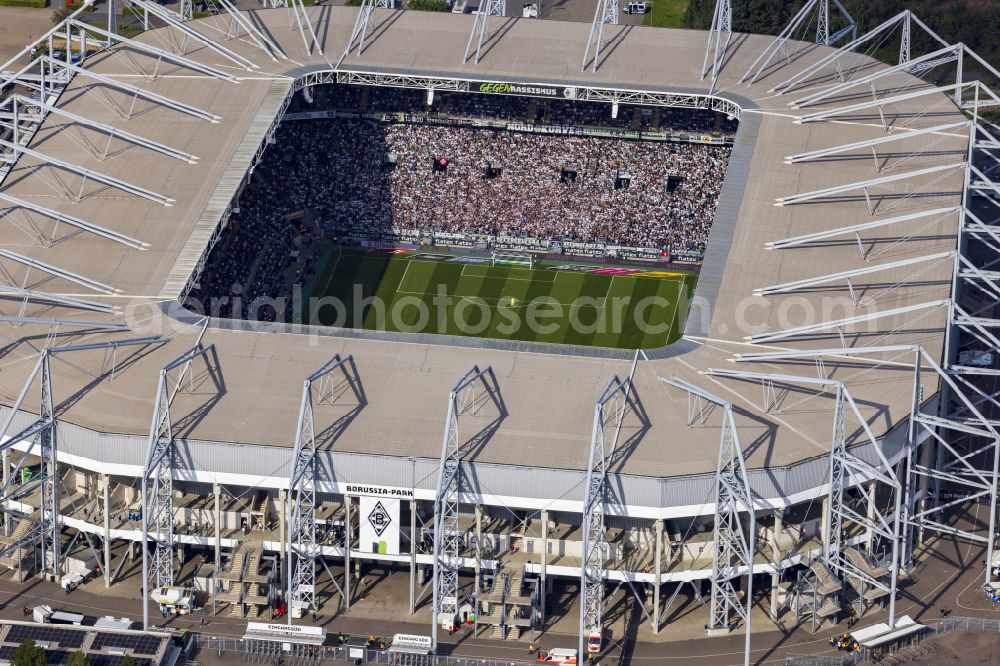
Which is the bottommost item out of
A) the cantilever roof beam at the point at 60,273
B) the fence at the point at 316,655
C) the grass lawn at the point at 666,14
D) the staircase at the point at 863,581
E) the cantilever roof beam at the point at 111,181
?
the fence at the point at 316,655

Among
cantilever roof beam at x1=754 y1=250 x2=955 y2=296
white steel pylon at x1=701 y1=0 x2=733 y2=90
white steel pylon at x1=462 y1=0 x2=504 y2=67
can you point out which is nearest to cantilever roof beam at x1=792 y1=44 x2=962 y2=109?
white steel pylon at x1=701 y1=0 x2=733 y2=90

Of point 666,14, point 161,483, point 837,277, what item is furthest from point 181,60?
point 666,14

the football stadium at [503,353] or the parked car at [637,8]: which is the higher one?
the parked car at [637,8]

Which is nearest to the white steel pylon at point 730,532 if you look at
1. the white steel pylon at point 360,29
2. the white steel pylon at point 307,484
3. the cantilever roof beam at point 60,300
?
the white steel pylon at point 307,484

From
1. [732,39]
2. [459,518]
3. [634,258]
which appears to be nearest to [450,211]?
[634,258]

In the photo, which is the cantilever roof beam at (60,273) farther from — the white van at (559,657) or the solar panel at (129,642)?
the white van at (559,657)

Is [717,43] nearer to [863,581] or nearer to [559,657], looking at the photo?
[863,581]

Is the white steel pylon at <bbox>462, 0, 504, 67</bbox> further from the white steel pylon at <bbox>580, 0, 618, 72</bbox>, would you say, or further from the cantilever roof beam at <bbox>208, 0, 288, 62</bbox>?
the cantilever roof beam at <bbox>208, 0, 288, 62</bbox>
